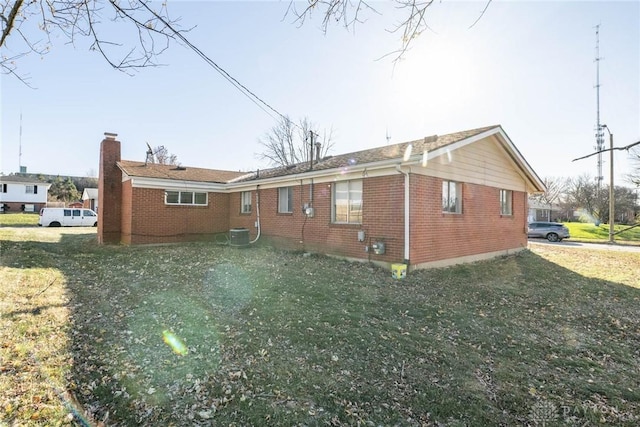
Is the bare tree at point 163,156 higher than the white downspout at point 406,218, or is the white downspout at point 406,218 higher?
the bare tree at point 163,156

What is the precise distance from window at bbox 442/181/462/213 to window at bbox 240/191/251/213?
8.65m

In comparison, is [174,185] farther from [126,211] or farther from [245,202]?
[245,202]

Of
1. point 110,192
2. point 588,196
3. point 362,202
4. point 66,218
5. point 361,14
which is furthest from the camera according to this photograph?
point 588,196

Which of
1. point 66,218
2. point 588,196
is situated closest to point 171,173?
point 66,218

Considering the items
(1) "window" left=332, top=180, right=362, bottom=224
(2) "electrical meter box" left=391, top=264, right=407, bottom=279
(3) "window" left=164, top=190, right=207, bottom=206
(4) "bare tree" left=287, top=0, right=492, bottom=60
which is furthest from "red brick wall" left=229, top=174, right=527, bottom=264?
(4) "bare tree" left=287, top=0, right=492, bottom=60

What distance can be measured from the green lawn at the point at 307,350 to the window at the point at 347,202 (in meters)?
2.58

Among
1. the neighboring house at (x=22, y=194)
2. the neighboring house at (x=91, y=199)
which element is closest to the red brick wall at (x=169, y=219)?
the neighboring house at (x=91, y=199)

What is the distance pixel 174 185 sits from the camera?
14.4m

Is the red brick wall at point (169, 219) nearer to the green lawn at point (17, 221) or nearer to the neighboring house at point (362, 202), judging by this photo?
the neighboring house at point (362, 202)

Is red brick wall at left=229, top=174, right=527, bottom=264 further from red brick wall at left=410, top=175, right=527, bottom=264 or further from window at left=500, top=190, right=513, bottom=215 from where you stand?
window at left=500, top=190, right=513, bottom=215

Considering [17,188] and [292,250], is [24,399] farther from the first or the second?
[17,188]

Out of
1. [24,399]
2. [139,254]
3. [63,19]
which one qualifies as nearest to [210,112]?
[139,254]

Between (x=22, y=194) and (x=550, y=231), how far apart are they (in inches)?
2316

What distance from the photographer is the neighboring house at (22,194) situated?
41.2 meters
